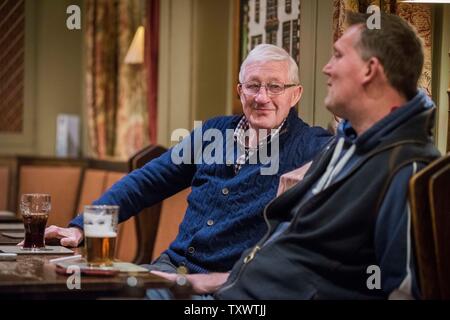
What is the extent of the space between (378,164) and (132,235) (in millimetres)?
3542

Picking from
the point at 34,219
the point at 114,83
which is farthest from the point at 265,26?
the point at 114,83

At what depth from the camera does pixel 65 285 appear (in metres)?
1.84

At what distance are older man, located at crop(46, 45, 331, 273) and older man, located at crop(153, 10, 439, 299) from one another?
431mm

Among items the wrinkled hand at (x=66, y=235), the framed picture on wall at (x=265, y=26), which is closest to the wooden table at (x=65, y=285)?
the wrinkled hand at (x=66, y=235)

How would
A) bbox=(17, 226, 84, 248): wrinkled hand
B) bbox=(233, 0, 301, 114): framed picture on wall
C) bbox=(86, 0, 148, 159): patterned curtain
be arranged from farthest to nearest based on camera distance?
bbox=(86, 0, 148, 159): patterned curtain < bbox=(233, 0, 301, 114): framed picture on wall < bbox=(17, 226, 84, 248): wrinkled hand

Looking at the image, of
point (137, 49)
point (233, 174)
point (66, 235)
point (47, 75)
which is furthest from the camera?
point (47, 75)

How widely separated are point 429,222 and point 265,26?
85.5 inches

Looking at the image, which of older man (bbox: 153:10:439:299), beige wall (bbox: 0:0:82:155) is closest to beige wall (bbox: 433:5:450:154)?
older man (bbox: 153:10:439:299)

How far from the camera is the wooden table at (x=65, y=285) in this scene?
5.94ft

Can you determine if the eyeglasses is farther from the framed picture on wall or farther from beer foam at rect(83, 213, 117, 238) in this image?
beer foam at rect(83, 213, 117, 238)

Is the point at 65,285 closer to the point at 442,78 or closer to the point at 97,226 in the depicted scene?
the point at 97,226

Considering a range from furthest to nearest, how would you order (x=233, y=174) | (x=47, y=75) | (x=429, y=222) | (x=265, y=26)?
1. (x=47, y=75)
2. (x=265, y=26)
3. (x=233, y=174)
4. (x=429, y=222)

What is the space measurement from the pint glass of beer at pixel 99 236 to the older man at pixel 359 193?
23 centimetres

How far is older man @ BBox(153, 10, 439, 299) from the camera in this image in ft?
5.96
